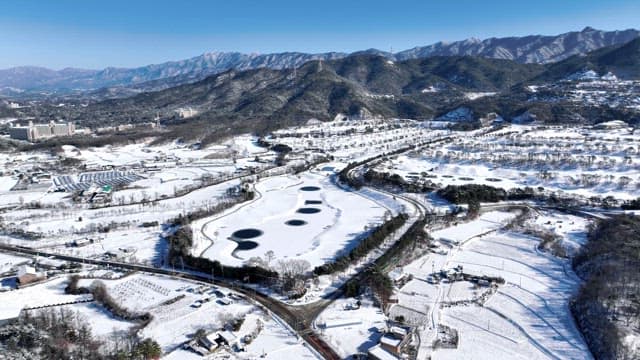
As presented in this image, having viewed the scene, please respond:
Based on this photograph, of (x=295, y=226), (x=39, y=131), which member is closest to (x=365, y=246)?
(x=295, y=226)

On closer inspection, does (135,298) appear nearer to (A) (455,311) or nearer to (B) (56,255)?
(B) (56,255)

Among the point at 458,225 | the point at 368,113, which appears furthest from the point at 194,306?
the point at 368,113

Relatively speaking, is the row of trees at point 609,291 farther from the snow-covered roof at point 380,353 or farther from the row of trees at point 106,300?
the row of trees at point 106,300

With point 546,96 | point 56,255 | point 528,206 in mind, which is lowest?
point 56,255

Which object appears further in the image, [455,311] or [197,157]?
[197,157]

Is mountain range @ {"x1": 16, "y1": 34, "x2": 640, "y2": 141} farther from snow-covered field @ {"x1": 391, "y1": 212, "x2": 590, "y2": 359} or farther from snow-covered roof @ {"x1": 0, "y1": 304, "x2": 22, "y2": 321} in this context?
snow-covered field @ {"x1": 391, "y1": 212, "x2": 590, "y2": 359}

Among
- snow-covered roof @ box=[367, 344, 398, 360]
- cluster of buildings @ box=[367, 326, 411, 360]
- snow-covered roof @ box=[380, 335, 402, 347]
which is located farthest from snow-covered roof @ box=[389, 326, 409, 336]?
snow-covered roof @ box=[367, 344, 398, 360]
